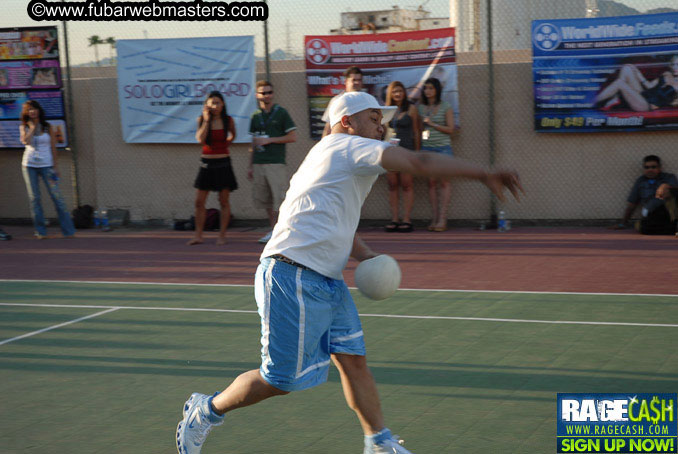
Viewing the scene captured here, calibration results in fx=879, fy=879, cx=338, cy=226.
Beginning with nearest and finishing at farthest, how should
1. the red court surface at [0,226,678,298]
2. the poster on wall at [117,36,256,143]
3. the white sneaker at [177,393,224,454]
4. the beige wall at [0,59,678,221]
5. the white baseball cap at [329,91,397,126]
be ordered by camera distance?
the white baseball cap at [329,91,397,126], the white sneaker at [177,393,224,454], the red court surface at [0,226,678,298], the beige wall at [0,59,678,221], the poster on wall at [117,36,256,143]

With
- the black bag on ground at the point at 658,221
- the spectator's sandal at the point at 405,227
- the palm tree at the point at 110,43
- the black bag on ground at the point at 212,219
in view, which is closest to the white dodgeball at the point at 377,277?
the black bag on ground at the point at 658,221

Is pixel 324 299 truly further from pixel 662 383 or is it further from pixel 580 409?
pixel 662 383

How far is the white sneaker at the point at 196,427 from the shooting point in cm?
477

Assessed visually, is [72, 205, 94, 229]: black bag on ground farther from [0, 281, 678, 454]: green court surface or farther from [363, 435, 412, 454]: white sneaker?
Answer: [363, 435, 412, 454]: white sneaker

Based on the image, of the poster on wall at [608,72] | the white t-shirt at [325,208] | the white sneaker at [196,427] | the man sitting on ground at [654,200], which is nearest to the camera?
the white t-shirt at [325,208]

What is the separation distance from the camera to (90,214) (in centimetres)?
1588

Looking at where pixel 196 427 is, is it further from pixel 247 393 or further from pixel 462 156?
pixel 462 156

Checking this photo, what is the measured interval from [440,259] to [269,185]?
3.02 m

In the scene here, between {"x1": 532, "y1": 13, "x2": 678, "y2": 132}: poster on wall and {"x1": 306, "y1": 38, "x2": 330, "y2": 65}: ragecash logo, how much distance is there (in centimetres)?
337

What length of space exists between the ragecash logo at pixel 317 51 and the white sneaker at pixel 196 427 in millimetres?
10447

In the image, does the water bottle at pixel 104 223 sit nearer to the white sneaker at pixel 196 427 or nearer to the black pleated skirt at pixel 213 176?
the black pleated skirt at pixel 213 176

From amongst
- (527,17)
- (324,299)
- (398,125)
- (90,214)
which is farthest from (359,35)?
(324,299)

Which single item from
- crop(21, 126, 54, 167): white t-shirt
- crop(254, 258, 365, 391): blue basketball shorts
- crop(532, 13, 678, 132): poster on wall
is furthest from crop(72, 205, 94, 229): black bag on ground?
crop(254, 258, 365, 391): blue basketball shorts

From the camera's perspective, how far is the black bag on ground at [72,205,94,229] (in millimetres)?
15773
